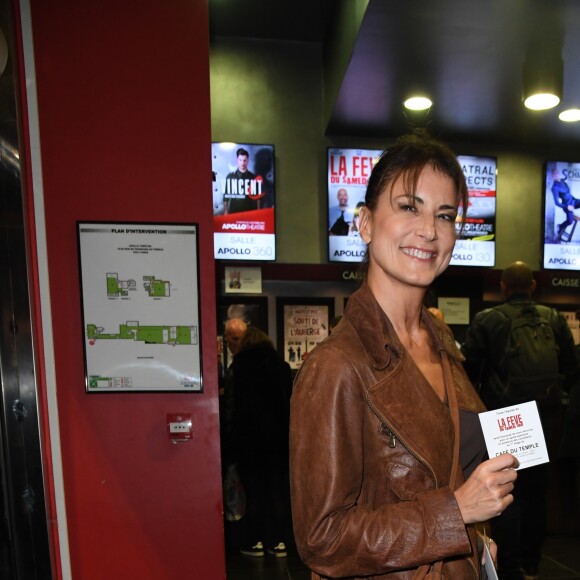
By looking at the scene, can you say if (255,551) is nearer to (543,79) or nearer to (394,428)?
(394,428)

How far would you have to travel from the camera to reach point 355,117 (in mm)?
4441

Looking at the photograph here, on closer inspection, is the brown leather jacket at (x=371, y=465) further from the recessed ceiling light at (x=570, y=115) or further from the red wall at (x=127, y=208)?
the recessed ceiling light at (x=570, y=115)

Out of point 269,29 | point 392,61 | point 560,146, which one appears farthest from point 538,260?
point 269,29

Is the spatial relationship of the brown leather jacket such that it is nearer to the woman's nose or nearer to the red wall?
the woman's nose

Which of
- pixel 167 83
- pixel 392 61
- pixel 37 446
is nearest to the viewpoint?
pixel 37 446

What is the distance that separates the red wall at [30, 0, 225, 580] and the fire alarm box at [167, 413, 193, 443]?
4 cm

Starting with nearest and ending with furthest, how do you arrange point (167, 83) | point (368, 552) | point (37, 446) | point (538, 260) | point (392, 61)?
point (368, 552) < point (37, 446) < point (167, 83) < point (392, 61) < point (538, 260)

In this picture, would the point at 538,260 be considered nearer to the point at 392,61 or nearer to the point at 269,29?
the point at 392,61

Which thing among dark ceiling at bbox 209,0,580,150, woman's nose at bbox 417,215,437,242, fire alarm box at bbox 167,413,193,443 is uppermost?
dark ceiling at bbox 209,0,580,150

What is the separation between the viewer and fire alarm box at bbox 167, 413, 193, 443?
76.4 inches

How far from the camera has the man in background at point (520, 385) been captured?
9.61ft

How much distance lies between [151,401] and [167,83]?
1423 mm

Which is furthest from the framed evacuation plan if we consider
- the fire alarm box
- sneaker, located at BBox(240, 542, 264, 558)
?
sneaker, located at BBox(240, 542, 264, 558)

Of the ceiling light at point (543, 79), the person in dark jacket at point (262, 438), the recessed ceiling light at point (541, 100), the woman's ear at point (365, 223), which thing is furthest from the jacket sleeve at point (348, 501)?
the recessed ceiling light at point (541, 100)
